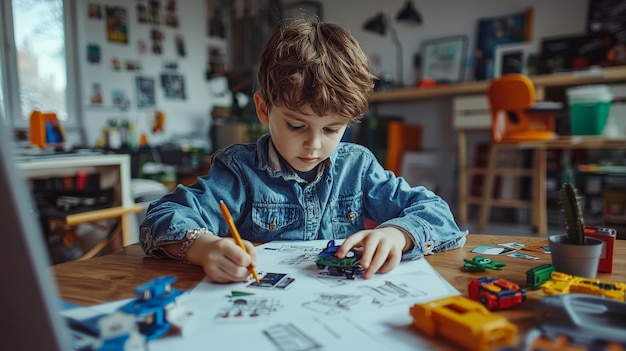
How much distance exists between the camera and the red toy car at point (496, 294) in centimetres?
42

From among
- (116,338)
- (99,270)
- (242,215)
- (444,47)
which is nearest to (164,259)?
(99,270)

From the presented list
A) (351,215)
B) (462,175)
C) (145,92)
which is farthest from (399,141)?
(351,215)

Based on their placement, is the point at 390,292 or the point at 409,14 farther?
the point at 409,14

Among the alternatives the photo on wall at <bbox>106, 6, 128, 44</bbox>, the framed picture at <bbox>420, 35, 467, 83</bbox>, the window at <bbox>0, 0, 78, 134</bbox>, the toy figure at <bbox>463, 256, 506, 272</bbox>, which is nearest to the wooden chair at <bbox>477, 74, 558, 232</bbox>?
the framed picture at <bbox>420, 35, 467, 83</bbox>

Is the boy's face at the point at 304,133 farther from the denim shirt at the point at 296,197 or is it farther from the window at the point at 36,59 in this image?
the window at the point at 36,59

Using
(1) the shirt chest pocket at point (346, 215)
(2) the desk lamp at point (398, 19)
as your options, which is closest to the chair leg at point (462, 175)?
(2) the desk lamp at point (398, 19)

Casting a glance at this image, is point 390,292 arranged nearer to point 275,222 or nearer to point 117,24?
point 275,222

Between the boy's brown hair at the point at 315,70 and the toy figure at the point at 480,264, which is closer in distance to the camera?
the toy figure at the point at 480,264

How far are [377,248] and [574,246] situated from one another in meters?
0.22

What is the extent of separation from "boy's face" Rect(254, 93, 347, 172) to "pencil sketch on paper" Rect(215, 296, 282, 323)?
12.3 inches

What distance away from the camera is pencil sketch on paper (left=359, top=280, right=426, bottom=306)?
0.45 meters

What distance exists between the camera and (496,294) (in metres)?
0.42

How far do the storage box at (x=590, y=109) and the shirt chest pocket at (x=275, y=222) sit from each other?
222 cm

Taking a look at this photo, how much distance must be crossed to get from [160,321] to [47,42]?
2933mm
